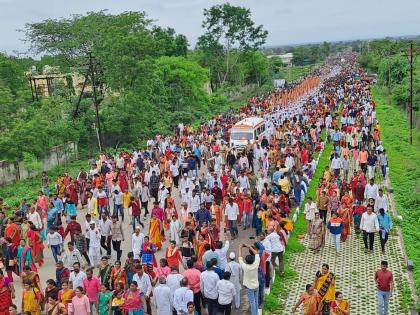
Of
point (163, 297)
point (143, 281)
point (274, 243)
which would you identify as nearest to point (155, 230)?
point (274, 243)

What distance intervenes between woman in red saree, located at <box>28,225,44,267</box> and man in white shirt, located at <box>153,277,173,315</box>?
4295 mm

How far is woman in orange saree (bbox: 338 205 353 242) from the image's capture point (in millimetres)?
13367

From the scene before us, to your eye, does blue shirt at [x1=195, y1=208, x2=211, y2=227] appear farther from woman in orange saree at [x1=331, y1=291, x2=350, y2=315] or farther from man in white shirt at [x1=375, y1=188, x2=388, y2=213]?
woman in orange saree at [x1=331, y1=291, x2=350, y2=315]

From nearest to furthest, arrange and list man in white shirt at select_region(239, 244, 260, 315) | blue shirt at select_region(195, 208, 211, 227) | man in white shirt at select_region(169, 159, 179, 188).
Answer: man in white shirt at select_region(239, 244, 260, 315), blue shirt at select_region(195, 208, 211, 227), man in white shirt at select_region(169, 159, 179, 188)

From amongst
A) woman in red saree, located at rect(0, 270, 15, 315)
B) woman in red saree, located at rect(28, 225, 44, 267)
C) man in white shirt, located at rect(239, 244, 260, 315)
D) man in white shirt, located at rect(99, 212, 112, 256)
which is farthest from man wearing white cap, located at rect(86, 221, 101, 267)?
man in white shirt, located at rect(239, 244, 260, 315)

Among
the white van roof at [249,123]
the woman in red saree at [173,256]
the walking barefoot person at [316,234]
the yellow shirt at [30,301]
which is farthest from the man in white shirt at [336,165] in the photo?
the yellow shirt at [30,301]

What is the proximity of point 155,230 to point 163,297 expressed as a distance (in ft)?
13.1

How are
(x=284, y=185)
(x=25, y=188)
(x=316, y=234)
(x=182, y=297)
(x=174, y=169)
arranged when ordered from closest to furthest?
(x=182, y=297) < (x=316, y=234) < (x=284, y=185) < (x=174, y=169) < (x=25, y=188)

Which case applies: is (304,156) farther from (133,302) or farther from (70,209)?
(133,302)

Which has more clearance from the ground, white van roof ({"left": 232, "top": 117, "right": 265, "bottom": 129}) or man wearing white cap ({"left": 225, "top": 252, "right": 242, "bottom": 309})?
white van roof ({"left": 232, "top": 117, "right": 265, "bottom": 129})

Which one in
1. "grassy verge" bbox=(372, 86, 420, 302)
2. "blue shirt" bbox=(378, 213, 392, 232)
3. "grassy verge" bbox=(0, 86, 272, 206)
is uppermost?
"blue shirt" bbox=(378, 213, 392, 232)

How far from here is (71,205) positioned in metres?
15.1

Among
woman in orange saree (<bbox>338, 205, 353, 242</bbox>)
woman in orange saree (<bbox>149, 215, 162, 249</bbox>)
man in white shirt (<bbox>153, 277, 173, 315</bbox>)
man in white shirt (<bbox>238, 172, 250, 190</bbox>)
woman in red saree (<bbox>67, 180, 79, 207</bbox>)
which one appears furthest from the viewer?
woman in red saree (<bbox>67, 180, 79, 207</bbox>)

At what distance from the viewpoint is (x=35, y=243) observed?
12.2 meters
